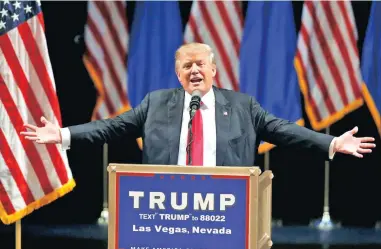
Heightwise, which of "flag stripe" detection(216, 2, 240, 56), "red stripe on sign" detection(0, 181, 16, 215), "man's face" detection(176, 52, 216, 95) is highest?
"flag stripe" detection(216, 2, 240, 56)

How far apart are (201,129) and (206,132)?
3 cm

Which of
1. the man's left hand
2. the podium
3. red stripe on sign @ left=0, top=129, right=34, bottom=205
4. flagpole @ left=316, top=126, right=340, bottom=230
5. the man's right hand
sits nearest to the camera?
the podium

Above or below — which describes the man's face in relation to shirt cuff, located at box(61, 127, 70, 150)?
above

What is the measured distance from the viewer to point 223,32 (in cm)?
685

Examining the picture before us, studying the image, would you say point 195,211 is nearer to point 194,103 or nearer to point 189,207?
point 189,207

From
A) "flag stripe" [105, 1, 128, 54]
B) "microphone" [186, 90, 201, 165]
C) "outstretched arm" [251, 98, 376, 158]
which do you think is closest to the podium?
"microphone" [186, 90, 201, 165]

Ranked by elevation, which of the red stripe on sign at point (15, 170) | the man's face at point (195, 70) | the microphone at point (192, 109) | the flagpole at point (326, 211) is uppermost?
the man's face at point (195, 70)

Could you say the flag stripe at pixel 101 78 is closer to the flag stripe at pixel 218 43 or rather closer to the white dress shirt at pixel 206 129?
the flag stripe at pixel 218 43

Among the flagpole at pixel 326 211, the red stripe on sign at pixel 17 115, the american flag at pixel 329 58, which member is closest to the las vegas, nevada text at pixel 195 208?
the red stripe on sign at pixel 17 115

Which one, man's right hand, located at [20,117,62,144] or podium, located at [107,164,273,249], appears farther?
man's right hand, located at [20,117,62,144]

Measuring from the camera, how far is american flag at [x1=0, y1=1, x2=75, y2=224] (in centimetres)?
514

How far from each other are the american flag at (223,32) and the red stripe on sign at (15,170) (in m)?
2.32

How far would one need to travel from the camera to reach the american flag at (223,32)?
22.4ft

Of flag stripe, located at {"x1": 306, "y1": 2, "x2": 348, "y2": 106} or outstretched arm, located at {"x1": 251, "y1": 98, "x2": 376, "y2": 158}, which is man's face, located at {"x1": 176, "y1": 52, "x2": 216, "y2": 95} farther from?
flag stripe, located at {"x1": 306, "y1": 2, "x2": 348, "y2": 106}
